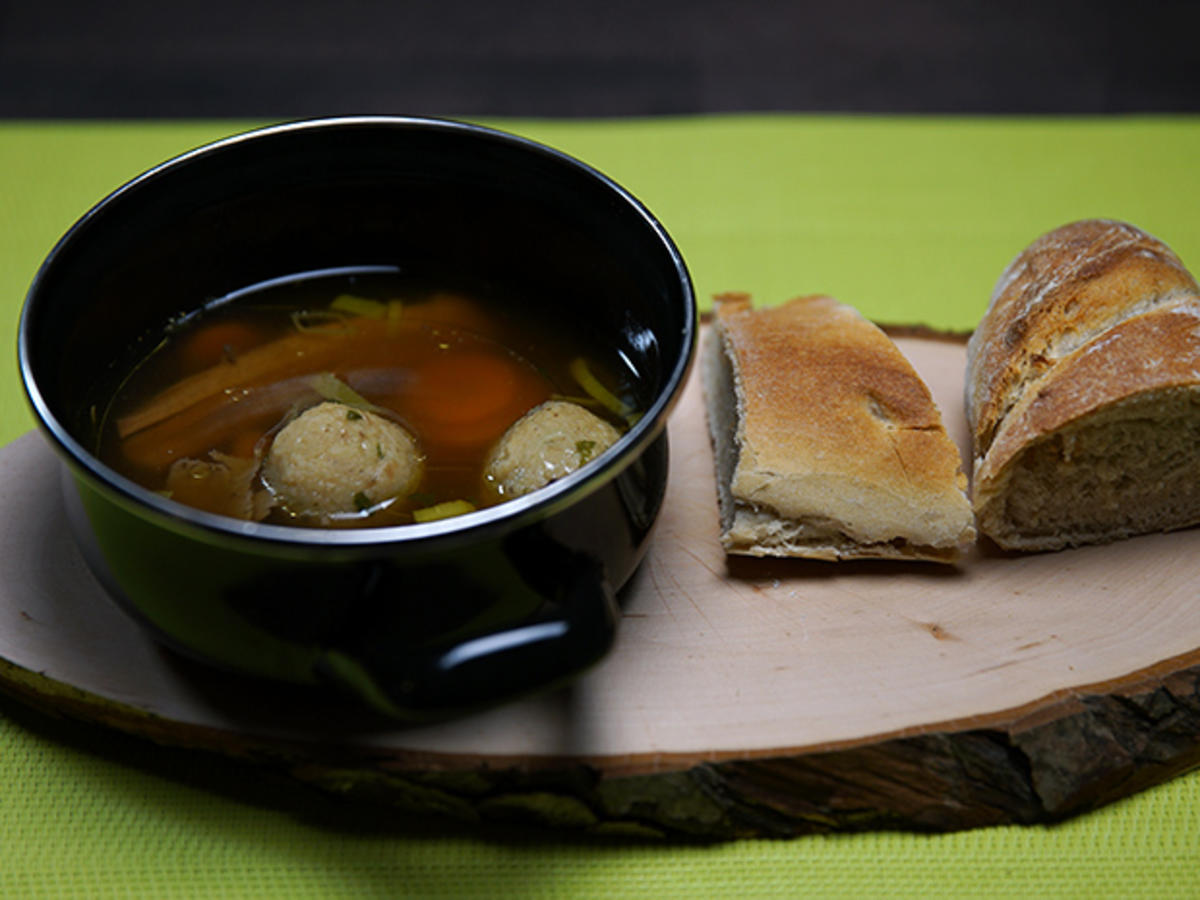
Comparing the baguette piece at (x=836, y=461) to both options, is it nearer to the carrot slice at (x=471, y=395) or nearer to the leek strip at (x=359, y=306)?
the carrot slice at (x=471, y=395)

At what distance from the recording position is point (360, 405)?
5.81ft

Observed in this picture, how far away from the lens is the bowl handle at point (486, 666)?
121 cm

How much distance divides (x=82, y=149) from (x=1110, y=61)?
3071mm

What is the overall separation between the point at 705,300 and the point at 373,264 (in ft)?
2.38

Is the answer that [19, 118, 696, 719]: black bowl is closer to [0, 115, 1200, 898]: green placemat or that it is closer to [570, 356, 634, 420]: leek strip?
[570, 356, 634, 420]: leek strip

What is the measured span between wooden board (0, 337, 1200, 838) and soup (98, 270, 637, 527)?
0.71 ft

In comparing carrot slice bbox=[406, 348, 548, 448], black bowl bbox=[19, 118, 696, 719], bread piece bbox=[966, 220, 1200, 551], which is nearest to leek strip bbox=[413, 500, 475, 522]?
carrot slice bbox=[406, 348, 548, 448]

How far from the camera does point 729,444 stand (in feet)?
6.20

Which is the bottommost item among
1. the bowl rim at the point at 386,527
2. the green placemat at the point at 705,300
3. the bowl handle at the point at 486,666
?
Result: the green placemat at the point at 705,300

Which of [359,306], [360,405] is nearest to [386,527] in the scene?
[360,405]

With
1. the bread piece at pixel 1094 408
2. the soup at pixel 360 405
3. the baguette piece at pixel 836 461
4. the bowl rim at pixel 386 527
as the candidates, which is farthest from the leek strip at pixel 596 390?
the bread piece at pixel 1094 408

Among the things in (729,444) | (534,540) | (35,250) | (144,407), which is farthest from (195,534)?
(35,250)

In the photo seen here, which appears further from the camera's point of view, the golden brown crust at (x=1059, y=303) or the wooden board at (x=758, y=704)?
the golden brown crust at (x=1059, y=303)

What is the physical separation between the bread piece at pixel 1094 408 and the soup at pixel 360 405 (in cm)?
56
